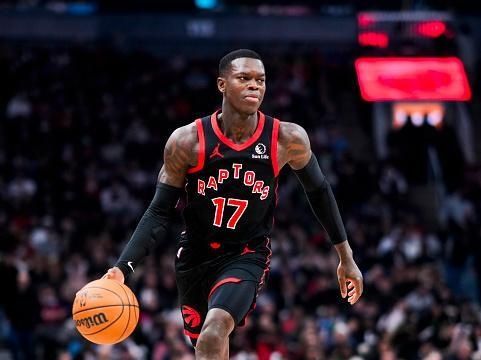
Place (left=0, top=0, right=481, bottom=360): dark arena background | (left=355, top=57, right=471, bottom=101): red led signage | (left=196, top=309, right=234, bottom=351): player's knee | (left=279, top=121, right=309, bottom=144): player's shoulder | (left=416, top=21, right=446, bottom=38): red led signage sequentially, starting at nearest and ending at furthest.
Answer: (left=196, top=309, right=234, bottom=351): player's knee
(left=279, top=121, right=309, bottom=144): player's shoulder
(left=0, top=0, right=481, bottom=360): dark arena background
(left=355, top=57, right=471, bottom=101): red led signage
(left=416, top=21, right=446, bottom=38): red led signage

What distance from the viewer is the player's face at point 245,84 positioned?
7.86 metres

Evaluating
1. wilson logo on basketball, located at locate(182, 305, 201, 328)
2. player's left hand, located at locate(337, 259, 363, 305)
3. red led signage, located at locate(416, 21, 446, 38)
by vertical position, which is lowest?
red led signage, located at locate(416, 21, 446, 38)

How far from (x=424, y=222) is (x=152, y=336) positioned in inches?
360

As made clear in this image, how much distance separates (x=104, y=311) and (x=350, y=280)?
2.13 meters

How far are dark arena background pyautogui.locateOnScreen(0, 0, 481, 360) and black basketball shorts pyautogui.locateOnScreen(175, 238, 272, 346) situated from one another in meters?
5.55

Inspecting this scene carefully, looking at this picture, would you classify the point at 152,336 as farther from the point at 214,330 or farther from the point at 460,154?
the point at 460,154

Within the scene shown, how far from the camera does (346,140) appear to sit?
84.2ft

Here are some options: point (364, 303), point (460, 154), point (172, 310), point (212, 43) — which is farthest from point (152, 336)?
point (212, 43)

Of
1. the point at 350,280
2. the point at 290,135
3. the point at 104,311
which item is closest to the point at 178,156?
the point at 290,135

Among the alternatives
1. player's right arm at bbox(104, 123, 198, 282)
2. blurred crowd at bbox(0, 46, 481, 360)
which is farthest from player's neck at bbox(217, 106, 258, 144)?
blurred crowd at bbox(0, 46, 481, 360)

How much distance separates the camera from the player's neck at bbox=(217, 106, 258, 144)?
26.2 ft

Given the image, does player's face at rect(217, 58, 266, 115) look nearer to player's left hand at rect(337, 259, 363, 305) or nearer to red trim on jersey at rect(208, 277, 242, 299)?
red trim on jersey at rect(208, 277, 242, 299)

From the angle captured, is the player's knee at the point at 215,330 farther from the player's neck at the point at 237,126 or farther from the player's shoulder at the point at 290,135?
the player's shoulder at the point at 290,135

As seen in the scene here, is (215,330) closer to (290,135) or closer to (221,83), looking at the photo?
(290,135)
